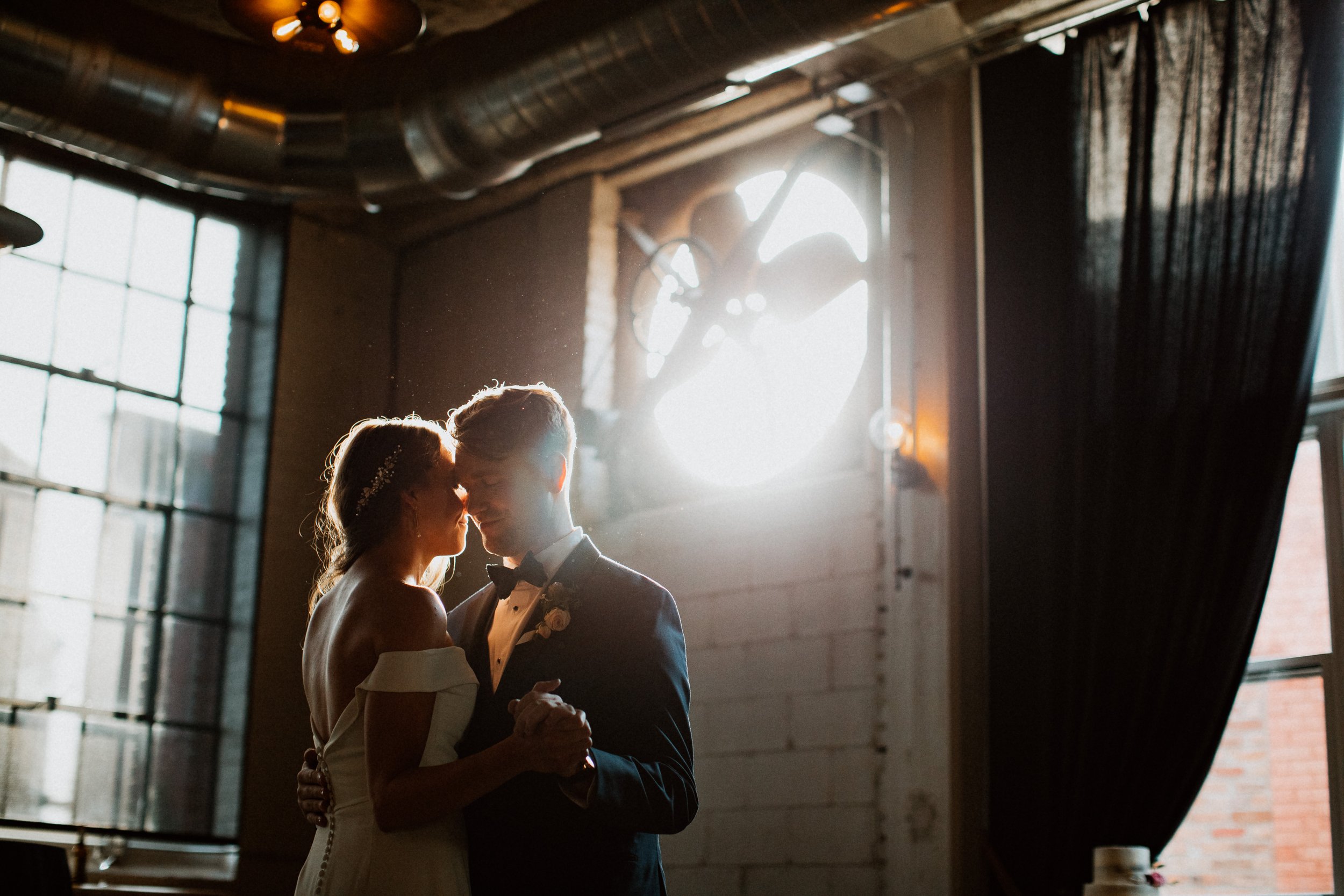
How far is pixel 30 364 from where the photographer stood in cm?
635

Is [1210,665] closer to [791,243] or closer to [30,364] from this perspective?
[791,243]

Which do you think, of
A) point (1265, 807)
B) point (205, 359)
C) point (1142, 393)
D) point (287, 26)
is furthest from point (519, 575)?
point (205, 359)

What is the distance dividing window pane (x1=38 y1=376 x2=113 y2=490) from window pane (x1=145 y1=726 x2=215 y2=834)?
4.06 ft

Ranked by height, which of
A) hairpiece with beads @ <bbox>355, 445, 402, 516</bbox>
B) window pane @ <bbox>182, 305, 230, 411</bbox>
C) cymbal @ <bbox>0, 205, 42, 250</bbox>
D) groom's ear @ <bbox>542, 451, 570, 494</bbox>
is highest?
window pane @ <bbox>182, 305, 230, 411</bbox>

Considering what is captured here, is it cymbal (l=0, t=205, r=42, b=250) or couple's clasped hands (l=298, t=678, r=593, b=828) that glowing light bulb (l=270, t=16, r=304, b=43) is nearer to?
cymbal (l=0, t=205, r=42, b=250)

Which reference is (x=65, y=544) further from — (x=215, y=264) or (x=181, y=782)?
(x=215, y=264)

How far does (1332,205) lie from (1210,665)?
1.44 metres

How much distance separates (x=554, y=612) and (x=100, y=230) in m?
4.99

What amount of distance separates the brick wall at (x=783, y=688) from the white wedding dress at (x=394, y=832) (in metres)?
2.67

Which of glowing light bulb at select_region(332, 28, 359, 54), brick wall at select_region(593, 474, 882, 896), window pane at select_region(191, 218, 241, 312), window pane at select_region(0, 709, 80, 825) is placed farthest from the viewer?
window pane at select_region(191, 218, 241, 312)

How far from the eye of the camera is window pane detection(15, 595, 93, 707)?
607 cm

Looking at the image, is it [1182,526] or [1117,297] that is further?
[1117,297]

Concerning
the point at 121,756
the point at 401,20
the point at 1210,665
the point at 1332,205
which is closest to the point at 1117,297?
the point at 1332,205

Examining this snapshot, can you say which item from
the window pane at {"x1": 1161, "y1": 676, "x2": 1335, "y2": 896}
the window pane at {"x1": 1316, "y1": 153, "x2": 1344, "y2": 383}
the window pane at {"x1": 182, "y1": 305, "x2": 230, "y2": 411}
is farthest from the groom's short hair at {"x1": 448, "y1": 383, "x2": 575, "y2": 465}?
the window pane at {"x1": 182, "y1": 305, "x2": 230, "y2": 411}
